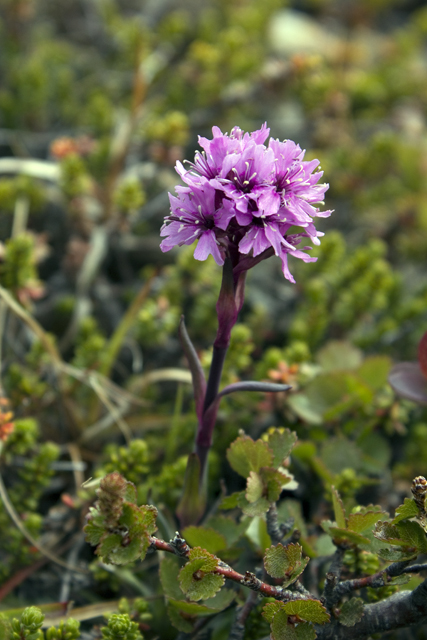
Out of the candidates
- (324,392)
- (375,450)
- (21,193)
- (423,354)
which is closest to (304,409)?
(324,392)

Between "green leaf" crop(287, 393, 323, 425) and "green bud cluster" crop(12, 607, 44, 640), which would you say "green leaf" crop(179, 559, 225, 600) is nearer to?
"green bud cluster" crop(12, 607, 44, 640)

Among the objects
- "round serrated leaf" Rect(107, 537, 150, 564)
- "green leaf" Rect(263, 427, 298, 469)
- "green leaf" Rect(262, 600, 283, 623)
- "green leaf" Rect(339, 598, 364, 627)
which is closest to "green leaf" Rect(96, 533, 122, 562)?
"round serrated leaf" Rect(107, 537, 150, 564)

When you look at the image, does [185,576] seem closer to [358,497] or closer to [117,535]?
[117,535]

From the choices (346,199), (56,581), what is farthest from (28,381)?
(346,199)

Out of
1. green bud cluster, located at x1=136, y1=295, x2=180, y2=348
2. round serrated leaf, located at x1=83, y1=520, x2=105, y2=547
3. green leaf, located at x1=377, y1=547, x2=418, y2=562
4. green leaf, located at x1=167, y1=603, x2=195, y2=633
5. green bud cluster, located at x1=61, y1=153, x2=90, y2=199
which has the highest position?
green bud cluster, located at x1=61, y1=153, x2=90, y2=199

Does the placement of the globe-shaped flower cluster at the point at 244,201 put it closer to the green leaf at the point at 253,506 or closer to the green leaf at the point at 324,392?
the green leaf at the point at 253,506

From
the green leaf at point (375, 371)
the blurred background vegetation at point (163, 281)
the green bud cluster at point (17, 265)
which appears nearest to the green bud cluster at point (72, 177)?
the blurred background vegetation at point (163, 281)

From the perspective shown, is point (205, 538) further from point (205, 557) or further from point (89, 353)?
point (89, 353)
